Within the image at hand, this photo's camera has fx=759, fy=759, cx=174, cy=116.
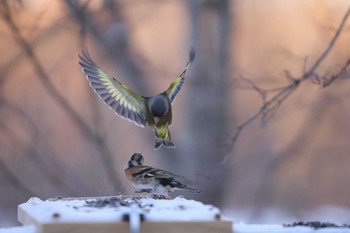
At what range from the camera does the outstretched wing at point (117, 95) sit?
14.4 ft

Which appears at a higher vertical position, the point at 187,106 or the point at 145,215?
the point at 187,106

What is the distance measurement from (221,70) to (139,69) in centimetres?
56

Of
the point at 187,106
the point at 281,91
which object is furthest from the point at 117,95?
the point at 281,91

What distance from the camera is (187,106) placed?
16.5 feet

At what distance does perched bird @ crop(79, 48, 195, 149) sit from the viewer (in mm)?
4316

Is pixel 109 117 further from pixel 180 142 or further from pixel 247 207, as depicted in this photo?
pixel 247 207

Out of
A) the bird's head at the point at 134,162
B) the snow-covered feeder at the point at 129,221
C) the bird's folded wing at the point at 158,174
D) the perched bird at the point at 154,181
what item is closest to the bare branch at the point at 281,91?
the bird's head at the point at 134,162

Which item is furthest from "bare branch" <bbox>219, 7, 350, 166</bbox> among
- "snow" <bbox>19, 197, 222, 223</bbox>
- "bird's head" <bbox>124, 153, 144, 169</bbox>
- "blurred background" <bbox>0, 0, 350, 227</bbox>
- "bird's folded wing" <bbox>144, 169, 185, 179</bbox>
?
"snow" <bbox>19, 197, 222, 223</bbox>

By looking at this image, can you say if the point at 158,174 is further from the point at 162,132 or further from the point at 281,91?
the point at 281,91

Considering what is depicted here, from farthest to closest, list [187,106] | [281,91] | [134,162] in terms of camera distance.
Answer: [281,91] → [187,106] → [134,162]

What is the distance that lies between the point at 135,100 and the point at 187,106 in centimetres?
67

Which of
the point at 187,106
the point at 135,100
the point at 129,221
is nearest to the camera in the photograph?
the point at 129,221

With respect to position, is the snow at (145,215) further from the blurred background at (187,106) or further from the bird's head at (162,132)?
the blurred background at (187,106)

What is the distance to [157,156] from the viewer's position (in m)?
5.04
